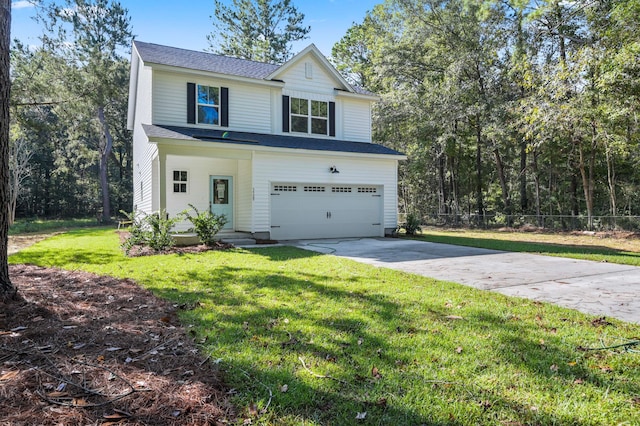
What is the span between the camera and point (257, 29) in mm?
30453

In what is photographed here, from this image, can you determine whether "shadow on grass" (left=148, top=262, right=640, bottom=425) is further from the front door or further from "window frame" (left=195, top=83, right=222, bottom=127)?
"window frame" (left=195, top=83, right=222, bottom=127)

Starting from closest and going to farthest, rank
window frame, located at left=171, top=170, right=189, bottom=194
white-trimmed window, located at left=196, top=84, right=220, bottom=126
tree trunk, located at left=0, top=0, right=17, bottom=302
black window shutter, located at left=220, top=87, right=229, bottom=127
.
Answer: tree trunk, located at left=0, top=0, right=17, bottom=302
white-trimmed window, located at left=196, top=84, right=220, bottom=126
window frame, located at left=171, top=170, right=189, bottom=194
black window shutter, located at left=220, top=87, right=229, bottom=127

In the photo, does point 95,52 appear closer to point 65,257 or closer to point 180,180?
point 180,180

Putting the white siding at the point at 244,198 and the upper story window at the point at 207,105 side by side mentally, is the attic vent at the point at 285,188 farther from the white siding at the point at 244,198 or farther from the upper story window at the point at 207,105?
the upper story window at the point at 207,105

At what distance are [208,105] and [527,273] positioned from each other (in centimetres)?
1101

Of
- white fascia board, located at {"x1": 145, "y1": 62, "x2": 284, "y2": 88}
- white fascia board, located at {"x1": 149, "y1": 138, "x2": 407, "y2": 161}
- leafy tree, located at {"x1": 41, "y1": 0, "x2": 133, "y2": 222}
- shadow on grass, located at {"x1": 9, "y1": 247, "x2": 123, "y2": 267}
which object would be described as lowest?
shadow on grass, located at {"x1": 9, "y1": 247, "x2": 123, "y2": 267}

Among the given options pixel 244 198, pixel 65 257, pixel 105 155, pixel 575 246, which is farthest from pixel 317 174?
pixel 105 155

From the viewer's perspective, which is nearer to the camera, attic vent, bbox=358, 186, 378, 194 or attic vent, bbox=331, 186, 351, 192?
attic vent, bbox=331, 186, 351, 192

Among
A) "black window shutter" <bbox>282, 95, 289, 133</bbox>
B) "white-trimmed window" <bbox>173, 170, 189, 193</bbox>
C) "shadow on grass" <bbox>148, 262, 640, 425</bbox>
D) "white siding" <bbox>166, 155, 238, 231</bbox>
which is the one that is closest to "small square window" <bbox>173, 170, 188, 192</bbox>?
"white-trimmed window" <bbox>173, 170, 189, 193</bbox>

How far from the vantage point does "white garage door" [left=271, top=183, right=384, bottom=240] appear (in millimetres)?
12766

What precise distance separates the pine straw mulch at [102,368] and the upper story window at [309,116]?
10967mm

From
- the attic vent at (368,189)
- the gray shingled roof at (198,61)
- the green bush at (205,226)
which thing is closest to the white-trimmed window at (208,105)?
the gray shingled roof at (198,61)

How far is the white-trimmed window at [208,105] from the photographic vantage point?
505 inches

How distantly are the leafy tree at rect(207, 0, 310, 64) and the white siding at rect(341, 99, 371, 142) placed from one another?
57.8ft
